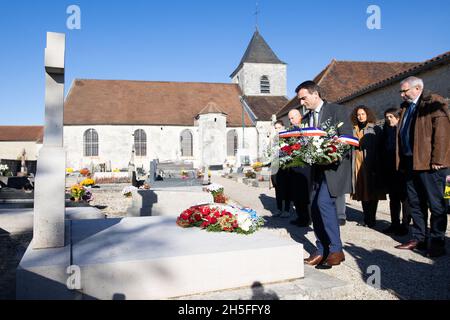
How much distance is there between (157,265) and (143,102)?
35.4 m

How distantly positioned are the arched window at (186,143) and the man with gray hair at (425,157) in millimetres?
31828

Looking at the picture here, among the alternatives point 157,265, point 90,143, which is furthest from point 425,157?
point 90,143

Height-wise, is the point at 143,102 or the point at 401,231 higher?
the point at 143,102

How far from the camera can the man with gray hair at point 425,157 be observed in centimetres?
429

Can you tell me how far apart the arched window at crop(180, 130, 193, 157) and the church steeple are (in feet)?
30.9

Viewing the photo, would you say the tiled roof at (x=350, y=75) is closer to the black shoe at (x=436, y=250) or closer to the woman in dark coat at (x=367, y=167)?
the woman in dark coat at (x=367, y=167)

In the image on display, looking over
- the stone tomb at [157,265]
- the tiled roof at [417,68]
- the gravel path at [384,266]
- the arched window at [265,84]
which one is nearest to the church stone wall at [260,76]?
the arched window at [265,84]

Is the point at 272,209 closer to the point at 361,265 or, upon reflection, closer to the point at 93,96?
the point at 361,265

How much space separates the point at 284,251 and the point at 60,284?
2048mm

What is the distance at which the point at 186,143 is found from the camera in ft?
119

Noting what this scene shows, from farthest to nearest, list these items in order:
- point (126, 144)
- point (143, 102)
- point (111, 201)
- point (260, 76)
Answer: point (260, 76), point (143, 102), point (126, 144), point (111, 201)

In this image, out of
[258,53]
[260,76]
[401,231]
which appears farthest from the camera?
[258,53]

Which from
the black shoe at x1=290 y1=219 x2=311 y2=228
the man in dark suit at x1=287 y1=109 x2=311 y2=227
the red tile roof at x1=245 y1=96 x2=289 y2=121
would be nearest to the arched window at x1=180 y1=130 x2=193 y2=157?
the red tile roof at x1=245 y1=96 x2=289 y2=121

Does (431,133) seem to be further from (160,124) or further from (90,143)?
(90,143)
